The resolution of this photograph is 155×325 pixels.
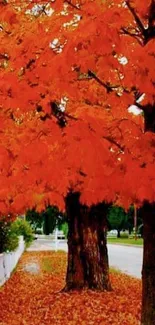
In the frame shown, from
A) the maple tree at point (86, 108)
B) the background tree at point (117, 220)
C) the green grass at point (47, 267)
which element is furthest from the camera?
the background tree at point (117, 220)

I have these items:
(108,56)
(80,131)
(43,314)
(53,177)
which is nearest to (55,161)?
(53,177)

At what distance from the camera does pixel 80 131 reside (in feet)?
20.0

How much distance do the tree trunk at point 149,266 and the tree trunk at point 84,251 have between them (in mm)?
8348

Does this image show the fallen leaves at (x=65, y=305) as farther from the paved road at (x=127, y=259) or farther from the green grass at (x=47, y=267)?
the paved road at (x=127, y=259)

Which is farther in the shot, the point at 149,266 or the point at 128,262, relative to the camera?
the point at 128,262

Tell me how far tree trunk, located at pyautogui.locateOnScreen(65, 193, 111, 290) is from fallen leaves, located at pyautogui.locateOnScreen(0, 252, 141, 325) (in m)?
0.41

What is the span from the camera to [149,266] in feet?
27.5

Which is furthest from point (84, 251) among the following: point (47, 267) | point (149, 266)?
point (47, 267)

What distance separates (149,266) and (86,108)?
2.19m

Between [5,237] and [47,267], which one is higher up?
[5,237]

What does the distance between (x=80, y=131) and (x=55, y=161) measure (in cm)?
73

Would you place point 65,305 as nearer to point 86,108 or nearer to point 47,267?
point 86,108

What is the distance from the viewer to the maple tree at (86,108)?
19.2 feet

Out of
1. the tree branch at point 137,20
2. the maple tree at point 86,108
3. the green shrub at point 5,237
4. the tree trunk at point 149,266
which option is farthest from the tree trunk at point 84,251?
the tree branch at point 137,20
